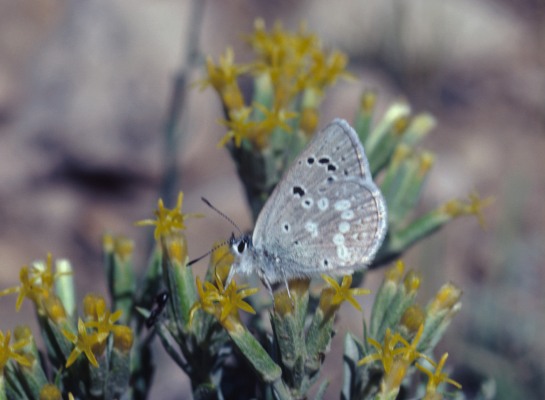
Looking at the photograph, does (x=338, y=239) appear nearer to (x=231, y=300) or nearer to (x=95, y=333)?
(x=231, y=300)

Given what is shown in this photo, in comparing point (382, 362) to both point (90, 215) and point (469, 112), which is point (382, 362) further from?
point (469, 112)

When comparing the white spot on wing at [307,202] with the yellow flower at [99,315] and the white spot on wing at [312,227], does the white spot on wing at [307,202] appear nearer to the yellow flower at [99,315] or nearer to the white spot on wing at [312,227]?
the white spot on wing at [312,227]

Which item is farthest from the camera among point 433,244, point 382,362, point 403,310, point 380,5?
point 380,5

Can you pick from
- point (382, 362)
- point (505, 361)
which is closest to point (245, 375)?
point (382, 362)

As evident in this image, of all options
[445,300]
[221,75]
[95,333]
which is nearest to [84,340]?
[95,333]

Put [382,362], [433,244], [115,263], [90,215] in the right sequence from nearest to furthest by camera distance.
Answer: [382,362] → [115,263] → [433,244] → [90,215]

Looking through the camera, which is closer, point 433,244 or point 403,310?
point 403,310
